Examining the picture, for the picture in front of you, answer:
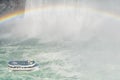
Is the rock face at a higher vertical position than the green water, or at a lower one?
higher

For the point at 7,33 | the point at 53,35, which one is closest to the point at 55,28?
the point at 53,35

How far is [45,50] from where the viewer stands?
58.2 meters

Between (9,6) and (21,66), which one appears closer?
(21,66)

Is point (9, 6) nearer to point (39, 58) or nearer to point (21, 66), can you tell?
point (39, 58)

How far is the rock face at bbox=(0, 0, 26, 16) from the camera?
8038 cm

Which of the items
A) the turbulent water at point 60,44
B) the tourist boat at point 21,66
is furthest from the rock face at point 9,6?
the tourist boat at point 21,66

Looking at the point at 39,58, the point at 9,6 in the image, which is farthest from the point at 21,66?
the point at 9,6

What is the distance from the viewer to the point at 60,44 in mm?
62906

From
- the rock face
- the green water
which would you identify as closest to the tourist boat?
the green water

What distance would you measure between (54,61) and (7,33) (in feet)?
96.1

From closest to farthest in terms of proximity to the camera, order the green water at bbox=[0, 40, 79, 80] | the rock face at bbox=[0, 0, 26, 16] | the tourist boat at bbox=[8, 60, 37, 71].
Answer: the green water at bbox=[0, 40, 79, 80] < the tourist boat at bbox=[8, 60, 37, 71] < the rock face at bbox=[0, 0, 26, 16]

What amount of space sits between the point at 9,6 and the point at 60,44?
25689 millimetres

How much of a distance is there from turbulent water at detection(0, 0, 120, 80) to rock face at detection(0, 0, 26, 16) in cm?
289

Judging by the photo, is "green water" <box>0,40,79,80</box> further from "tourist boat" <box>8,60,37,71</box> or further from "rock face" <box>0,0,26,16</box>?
"rock face" <box>0,0,26,16</box>
